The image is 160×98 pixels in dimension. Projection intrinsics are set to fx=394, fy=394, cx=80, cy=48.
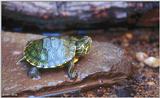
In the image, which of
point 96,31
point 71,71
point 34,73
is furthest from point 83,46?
point 96,31

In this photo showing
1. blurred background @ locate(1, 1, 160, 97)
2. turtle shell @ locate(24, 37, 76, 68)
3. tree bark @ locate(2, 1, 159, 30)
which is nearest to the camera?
turtle shell @ locate(24, 37, 76, 68)

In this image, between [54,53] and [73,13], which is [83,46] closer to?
[54,53]

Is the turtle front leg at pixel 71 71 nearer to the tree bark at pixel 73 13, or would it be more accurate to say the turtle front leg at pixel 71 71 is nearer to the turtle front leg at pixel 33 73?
the turtle front leg at pixel 33 73

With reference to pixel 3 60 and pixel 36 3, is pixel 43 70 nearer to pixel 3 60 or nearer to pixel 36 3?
pixel 3 60

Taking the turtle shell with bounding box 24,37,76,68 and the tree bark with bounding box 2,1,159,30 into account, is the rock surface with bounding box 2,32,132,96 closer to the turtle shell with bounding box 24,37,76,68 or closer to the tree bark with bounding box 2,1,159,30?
the turtle shell with bounding box 24,37,76,68

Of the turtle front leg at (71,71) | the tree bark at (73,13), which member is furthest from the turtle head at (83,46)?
the tree bark at (73,13)

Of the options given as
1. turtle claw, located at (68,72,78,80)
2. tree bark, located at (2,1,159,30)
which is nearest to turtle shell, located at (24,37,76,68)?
turtle claw, located at (68,72,78,80)
